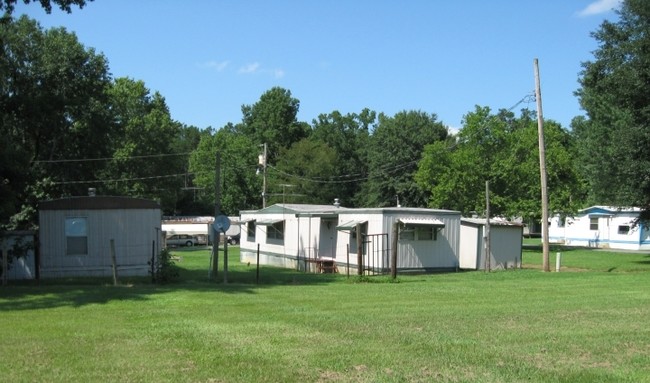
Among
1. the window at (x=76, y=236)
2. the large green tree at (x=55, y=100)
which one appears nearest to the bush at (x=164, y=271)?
the window at (x=76, y=236)

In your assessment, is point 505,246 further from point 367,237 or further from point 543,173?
point 367,237

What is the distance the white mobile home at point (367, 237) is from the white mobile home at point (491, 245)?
1.95 metres

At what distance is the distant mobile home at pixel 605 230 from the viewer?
166 ft

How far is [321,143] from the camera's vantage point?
75562 millimetres

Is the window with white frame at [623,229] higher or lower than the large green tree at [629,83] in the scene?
lower

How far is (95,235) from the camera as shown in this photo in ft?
77.4

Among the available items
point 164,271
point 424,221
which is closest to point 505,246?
point 424,221

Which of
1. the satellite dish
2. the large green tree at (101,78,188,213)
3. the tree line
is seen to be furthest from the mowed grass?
the large green tree at (101,78,188,213)

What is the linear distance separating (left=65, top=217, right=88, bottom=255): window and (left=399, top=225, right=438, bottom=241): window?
11.8 m

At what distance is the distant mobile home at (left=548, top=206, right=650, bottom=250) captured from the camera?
5047cm

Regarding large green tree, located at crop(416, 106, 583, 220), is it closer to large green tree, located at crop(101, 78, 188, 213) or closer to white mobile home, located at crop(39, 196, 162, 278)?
large green tree, located at crop(101, 78, 188, 213)

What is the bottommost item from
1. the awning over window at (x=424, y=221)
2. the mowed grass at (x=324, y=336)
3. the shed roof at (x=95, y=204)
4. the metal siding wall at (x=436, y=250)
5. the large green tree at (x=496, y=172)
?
the mowed grass at (x=324, y=336)

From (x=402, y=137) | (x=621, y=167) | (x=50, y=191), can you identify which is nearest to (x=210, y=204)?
(x=402, y=137)

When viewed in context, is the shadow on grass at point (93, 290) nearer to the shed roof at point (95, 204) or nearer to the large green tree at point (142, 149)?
the shed roof at point (95, 204)
